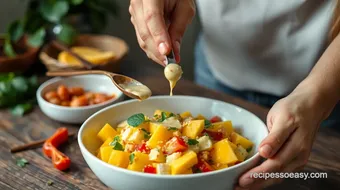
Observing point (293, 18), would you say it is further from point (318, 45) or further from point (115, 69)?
point (115, 69)

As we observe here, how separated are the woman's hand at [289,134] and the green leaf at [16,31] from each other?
1.37 m

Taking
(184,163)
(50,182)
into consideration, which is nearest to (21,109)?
(50,182)

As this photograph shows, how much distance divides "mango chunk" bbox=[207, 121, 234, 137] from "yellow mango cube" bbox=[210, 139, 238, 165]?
0.10 m

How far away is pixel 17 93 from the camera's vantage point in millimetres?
1799

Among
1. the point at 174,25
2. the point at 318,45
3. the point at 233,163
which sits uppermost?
the point at 174,25

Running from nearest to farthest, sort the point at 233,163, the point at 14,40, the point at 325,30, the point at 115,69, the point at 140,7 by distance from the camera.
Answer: the point at 233,163, the point at 140,7, the point at 325,30, the point at 115,69, the point at 14,40

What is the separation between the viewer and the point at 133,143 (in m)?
1.20

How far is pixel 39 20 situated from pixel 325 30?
4.32 ft

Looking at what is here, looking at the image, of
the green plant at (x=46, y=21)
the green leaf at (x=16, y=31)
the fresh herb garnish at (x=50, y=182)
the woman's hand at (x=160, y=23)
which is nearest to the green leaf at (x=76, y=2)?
the green plant at (x=46, y=21)

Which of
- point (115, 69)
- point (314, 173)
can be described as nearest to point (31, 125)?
point (115, 69)

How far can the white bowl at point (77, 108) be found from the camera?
61.9 inches

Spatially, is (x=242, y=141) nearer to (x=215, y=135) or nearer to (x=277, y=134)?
(x=215, y=135)

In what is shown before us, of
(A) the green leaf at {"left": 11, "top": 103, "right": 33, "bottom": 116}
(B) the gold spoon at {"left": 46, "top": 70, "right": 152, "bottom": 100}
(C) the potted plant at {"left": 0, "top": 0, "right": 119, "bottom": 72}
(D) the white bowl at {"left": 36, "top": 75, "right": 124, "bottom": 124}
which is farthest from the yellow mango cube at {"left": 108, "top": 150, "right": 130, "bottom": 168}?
(C) the potted plant at {"left": 0, "top": 0, "right": 119, "bottom": 72}

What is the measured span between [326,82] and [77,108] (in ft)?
2.56
